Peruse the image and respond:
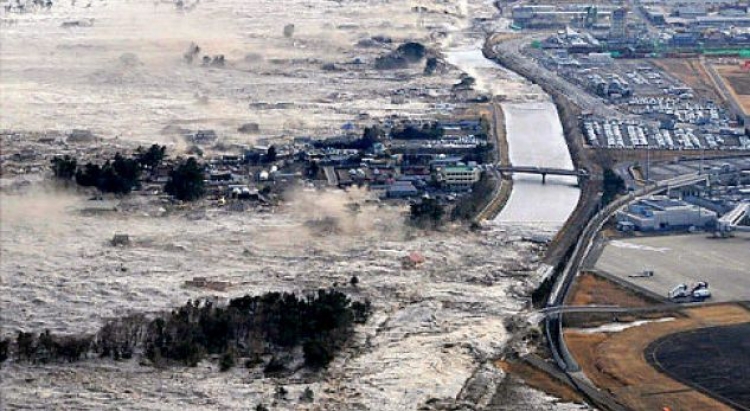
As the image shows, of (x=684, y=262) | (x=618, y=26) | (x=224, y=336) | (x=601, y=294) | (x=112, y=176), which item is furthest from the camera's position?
(x=618, y=26)

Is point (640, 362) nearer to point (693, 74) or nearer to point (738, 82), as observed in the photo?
point (738, 82)

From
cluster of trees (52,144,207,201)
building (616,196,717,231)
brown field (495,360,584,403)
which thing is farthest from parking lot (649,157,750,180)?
brown field (495,360,584,403)

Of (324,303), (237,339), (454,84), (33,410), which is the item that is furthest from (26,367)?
(454,84)

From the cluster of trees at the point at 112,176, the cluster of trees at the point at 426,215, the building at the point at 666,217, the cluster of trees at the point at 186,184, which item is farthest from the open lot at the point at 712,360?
the cluster of trees at the point at 112,176

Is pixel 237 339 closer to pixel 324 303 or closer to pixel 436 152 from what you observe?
pixel 324 303

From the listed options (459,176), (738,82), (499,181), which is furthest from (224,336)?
(738,82)
